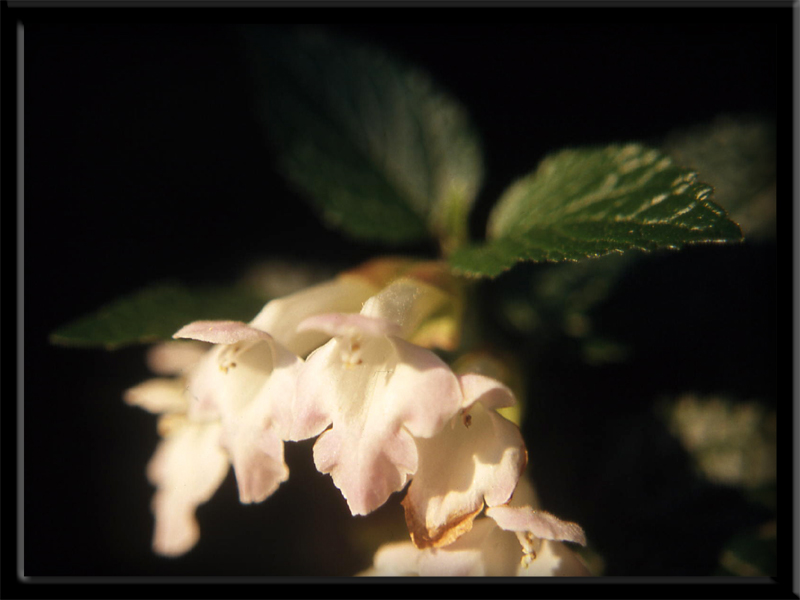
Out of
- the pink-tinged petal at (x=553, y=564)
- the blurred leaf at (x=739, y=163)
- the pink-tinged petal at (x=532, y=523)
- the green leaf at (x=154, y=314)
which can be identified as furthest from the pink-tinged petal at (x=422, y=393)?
the blurred leaf at (x=739, y=163)

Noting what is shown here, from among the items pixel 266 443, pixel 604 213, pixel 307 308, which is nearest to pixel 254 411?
pixel 266 443

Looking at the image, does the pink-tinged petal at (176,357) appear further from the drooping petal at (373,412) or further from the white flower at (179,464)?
the drooping petal at (373,412)

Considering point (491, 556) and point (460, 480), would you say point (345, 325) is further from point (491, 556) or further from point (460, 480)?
point (491, 556)

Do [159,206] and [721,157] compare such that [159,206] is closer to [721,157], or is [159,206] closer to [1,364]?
[1,364]

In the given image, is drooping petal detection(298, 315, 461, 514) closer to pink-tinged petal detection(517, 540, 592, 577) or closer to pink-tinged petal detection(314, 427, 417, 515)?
pink-tinged petal detection(314, 427, 417, 515)

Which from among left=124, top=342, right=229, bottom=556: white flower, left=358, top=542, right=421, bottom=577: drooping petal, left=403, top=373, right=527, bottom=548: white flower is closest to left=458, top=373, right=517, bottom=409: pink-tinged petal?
left=403, top=373, right=527, bottom=548: white flower

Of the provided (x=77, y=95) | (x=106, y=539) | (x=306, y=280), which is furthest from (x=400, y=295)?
(x=77, y=95)

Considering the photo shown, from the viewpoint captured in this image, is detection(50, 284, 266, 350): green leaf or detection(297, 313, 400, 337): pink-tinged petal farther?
detection(50, 284, 266, 350): green leaf
